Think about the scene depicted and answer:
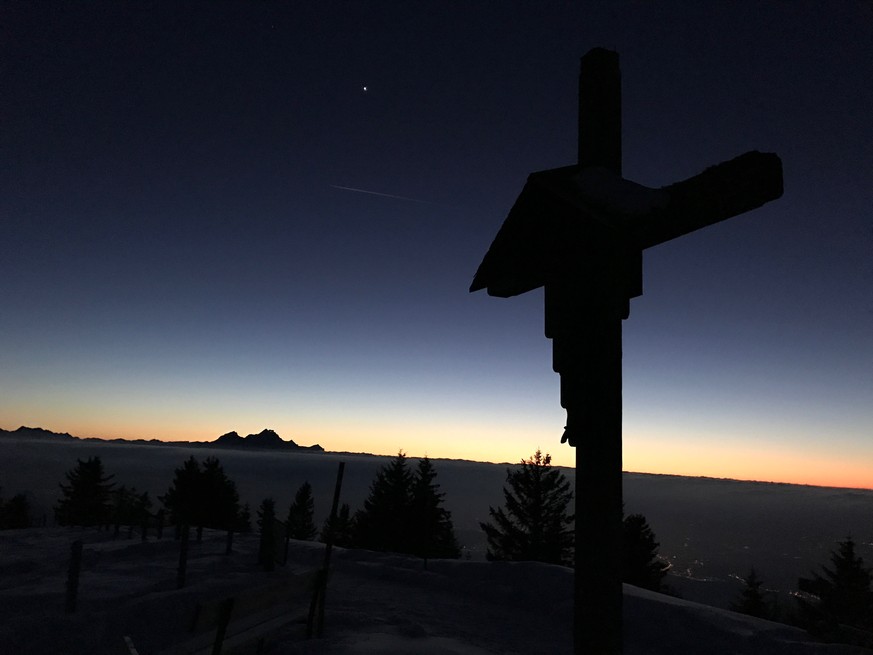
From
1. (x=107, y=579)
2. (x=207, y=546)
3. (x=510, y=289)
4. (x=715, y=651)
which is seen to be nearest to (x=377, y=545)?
(x=207, y=546)

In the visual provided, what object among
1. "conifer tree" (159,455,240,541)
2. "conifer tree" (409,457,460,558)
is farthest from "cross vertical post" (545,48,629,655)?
"conifer tree" (159,455,240,541)

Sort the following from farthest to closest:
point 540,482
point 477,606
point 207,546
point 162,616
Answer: point 540,482 → point 207,546 → point 477,606 → point 162,616

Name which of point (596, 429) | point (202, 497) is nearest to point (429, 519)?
point (202, 497)

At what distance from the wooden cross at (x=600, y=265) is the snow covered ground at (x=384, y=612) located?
6926 millimetres

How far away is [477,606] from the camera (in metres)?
13.3

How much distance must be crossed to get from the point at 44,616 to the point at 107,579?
12.3 feet

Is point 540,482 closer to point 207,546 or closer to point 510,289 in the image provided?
point 207,546

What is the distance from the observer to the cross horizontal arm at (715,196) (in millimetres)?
1861

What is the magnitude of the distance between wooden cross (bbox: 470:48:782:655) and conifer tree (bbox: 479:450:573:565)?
31.8 m

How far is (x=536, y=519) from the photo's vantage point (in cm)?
3300

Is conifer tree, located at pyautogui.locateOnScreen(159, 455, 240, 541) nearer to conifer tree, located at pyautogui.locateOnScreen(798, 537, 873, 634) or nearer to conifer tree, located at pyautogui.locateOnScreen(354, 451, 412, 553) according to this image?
conifer tree, located at pyautogui.locateOnScreen(354, 451, 412, 553)

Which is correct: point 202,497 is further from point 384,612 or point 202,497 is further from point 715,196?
point 715,196

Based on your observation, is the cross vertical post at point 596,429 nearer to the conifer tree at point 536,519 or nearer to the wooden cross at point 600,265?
the wooden cross at point 600,265

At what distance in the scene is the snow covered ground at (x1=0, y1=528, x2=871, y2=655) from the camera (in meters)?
9.35
